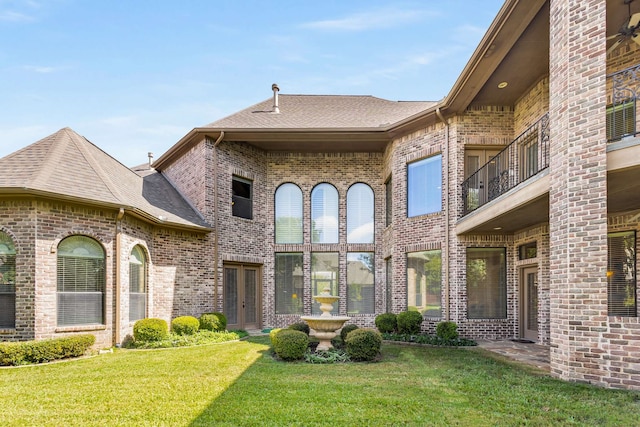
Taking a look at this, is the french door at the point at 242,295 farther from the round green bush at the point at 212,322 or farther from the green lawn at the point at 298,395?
the green lawn at the point at 298,395

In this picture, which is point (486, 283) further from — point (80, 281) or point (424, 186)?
point (80, 281)

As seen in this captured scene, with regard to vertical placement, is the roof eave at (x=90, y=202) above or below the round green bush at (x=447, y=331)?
above

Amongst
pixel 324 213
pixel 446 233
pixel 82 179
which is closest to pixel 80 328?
pixel 82 179

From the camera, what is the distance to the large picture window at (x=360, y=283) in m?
14.3

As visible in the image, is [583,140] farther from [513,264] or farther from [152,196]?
[152,196]

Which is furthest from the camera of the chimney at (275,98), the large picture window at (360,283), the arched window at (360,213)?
the chimney at (275,98)

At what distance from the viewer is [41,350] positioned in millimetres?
8180

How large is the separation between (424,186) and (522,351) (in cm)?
513

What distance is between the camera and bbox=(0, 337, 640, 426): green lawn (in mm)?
4707

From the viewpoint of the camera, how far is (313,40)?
11.3 meters

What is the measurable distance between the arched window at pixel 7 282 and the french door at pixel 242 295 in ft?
18.8

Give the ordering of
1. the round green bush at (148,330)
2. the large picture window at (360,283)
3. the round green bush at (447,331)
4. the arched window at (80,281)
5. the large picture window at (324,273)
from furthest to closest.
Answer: the large picture window at (324,273), the large picture window at (360,283), the round green bush at (447,331), the round green bush at (148,330), the arched window at (80,281)

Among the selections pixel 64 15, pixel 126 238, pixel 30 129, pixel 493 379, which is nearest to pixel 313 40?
pixel 64 15

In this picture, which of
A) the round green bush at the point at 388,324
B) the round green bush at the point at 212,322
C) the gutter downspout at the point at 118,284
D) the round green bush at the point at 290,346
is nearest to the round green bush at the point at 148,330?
the gutter downspout at the point at 118,284
